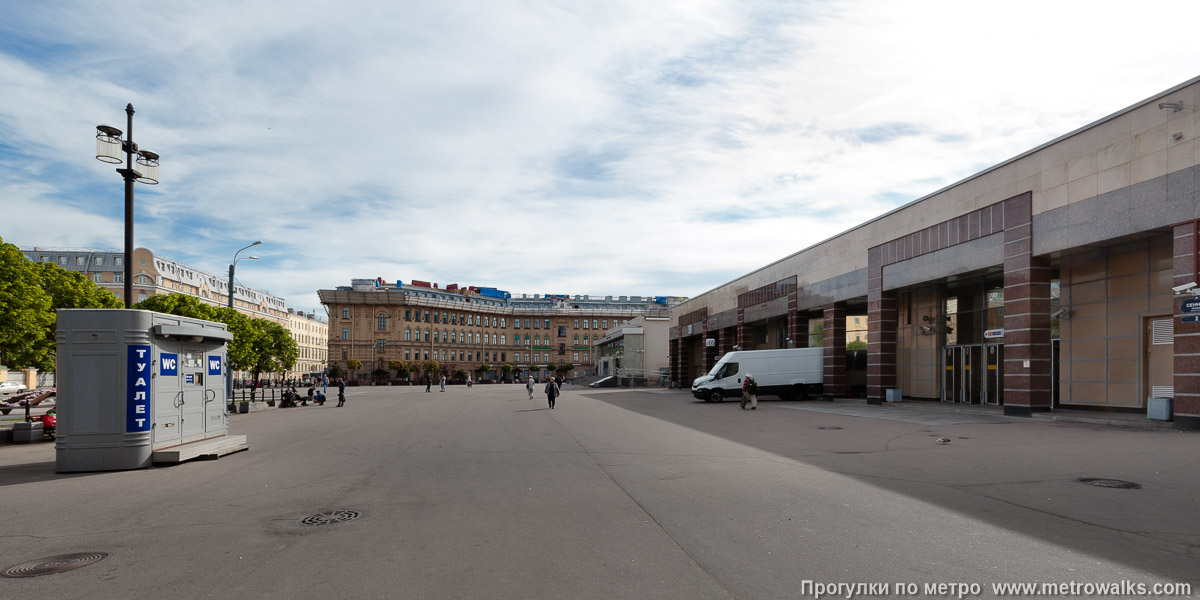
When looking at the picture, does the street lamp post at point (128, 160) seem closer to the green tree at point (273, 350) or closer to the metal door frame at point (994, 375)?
the metal door frame at point (994, 375)

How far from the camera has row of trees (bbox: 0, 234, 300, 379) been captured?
22156 mm

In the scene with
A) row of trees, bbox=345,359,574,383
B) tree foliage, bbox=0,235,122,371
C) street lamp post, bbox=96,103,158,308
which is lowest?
row of trees, bbox=345,359,574,383

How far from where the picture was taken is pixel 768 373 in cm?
3578

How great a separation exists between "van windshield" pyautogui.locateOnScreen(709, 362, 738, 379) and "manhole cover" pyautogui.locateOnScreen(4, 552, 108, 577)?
3157 centimetres

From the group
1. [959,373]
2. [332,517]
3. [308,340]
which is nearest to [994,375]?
[959,373]

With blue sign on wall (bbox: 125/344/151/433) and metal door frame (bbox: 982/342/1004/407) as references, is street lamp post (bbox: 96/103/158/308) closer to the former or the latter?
blue sign on wall (bbox: 125/344/151/433)

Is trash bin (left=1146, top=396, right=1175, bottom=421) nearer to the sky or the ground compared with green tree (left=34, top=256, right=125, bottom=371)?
nearer to the ground

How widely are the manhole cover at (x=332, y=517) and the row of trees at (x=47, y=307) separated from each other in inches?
490

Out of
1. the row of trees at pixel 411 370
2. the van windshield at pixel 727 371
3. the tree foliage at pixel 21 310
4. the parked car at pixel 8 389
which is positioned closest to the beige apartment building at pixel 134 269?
the row of trees at pixel 411 370

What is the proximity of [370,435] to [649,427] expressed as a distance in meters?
7.78

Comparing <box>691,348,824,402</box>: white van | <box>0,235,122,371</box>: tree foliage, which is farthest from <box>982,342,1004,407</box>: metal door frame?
<box>0,235,122,371</box>: tree foliage

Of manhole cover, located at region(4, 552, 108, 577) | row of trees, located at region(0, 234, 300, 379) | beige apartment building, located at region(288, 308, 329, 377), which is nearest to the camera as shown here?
manhole cover, located at region(4, 552, 108, 577)

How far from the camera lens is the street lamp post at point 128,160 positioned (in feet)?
47.1

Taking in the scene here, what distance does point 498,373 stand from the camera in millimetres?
124562
